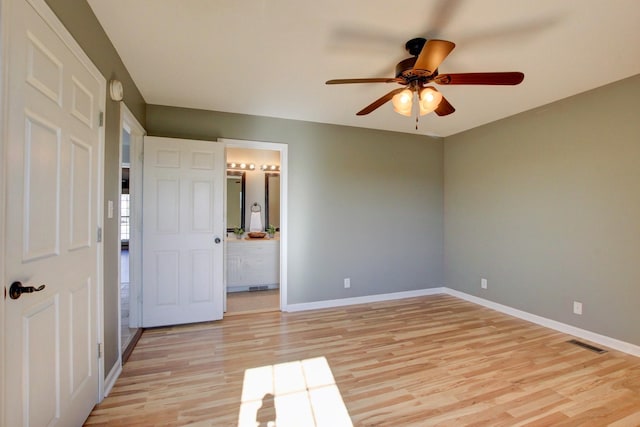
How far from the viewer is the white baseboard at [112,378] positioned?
2.05 metres

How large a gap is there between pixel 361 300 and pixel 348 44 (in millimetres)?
3138

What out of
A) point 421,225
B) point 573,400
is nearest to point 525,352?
point 573,400

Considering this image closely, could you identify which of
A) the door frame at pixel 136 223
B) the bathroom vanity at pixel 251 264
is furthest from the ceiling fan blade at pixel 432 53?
the bathroom vanity at pixel 251 264

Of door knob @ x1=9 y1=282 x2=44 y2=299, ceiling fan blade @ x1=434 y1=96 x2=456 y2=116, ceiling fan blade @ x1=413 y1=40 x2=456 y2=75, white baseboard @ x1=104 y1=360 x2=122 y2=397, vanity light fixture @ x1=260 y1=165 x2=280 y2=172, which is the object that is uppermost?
ceiling fan blade @ x1=413 y1=40 x2=456 y2=75

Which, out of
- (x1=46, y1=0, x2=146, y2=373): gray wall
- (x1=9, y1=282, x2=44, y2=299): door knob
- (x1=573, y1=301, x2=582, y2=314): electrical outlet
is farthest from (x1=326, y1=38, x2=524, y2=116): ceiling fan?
(x1=573, y1=301, x2=582, y2=314): electrical outlet

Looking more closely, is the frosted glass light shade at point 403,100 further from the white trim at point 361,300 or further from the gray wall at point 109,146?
the white trim at point 361,300

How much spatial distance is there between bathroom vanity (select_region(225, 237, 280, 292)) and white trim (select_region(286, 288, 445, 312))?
1063 millimetres

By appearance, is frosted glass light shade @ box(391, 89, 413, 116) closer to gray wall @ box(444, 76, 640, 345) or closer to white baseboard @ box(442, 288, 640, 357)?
gray wall @ box(444, 76, 640, 345)

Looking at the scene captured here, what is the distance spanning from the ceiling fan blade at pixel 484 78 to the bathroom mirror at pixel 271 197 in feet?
12.0

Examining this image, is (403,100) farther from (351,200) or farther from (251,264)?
(251,264)

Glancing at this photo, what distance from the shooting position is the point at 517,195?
3594mm

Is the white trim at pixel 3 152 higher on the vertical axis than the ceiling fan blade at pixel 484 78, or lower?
lower

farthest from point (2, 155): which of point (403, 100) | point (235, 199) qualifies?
point (235, 199)

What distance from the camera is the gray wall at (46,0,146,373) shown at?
5.65ft
